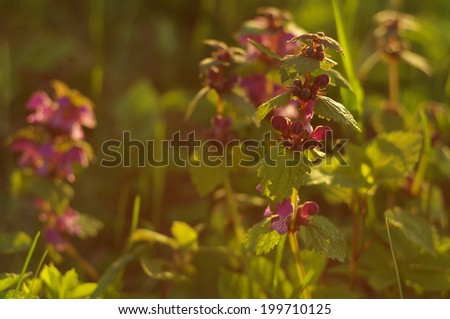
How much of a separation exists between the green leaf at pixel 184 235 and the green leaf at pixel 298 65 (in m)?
0.72

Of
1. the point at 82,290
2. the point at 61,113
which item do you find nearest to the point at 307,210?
the point at 82,290

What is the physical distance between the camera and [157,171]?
2.72m

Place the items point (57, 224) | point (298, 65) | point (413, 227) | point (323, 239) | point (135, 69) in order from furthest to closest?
point (135, 69) → point (57, 224) → point (413, 227) → point (323, 239) → point (298, 65)

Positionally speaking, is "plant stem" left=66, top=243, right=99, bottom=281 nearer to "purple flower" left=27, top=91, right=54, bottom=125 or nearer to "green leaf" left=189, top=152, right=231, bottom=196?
"purple flower" left=27, top=91, right=54, bottom=125

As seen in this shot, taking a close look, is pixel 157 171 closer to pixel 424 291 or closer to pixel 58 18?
pixel 424 291

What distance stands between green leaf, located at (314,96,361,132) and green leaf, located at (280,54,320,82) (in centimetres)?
8

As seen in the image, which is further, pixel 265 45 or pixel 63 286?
pixel 265 45

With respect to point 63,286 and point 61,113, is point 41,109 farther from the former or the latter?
point 63,286

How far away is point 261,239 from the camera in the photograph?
163 cm

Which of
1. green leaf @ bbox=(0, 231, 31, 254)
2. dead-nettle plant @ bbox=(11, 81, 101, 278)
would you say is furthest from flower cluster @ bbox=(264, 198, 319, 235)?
dead-nettle plant @ bbox=(11, 81, 101, 278)

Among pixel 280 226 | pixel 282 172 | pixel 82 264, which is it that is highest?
pixel 282 172

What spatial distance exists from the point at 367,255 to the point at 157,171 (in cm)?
99

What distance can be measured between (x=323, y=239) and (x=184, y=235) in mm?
586

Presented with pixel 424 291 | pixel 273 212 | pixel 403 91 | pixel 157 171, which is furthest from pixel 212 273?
pixel 403 91
